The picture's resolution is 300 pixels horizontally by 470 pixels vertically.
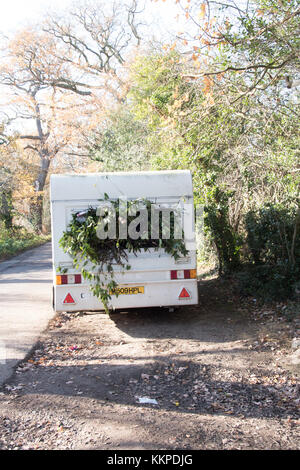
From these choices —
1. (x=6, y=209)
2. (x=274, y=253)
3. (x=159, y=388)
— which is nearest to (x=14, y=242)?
(x=6, y=209)

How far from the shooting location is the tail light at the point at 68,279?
7.42 meters

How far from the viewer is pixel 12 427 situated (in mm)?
3984

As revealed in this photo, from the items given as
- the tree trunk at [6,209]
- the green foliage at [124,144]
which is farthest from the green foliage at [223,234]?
the tree trunk at [6,209]

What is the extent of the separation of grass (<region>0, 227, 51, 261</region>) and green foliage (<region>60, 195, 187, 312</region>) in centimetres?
1545

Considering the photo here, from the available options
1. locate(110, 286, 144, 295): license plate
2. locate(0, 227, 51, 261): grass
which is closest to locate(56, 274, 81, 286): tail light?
locate(110, 286, 144, 295): license plate

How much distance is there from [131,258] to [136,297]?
69 centimetres

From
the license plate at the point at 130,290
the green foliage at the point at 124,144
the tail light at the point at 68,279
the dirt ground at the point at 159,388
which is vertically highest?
the green foliage at the point at 124,144

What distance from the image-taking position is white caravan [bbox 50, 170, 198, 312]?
746 cm

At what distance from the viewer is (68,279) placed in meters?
7.45

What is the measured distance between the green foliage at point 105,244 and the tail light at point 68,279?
0.17 metres

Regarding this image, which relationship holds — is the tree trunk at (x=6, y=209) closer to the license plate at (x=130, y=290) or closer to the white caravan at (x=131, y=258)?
the white caravan at (x=131, y=258)

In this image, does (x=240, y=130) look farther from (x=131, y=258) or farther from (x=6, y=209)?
(x=6, y=209)

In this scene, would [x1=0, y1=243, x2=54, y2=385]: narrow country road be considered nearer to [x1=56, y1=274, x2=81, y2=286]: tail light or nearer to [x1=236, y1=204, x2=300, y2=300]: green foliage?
[x1=56, y1=274, x2=81, y2=286]: tail light
